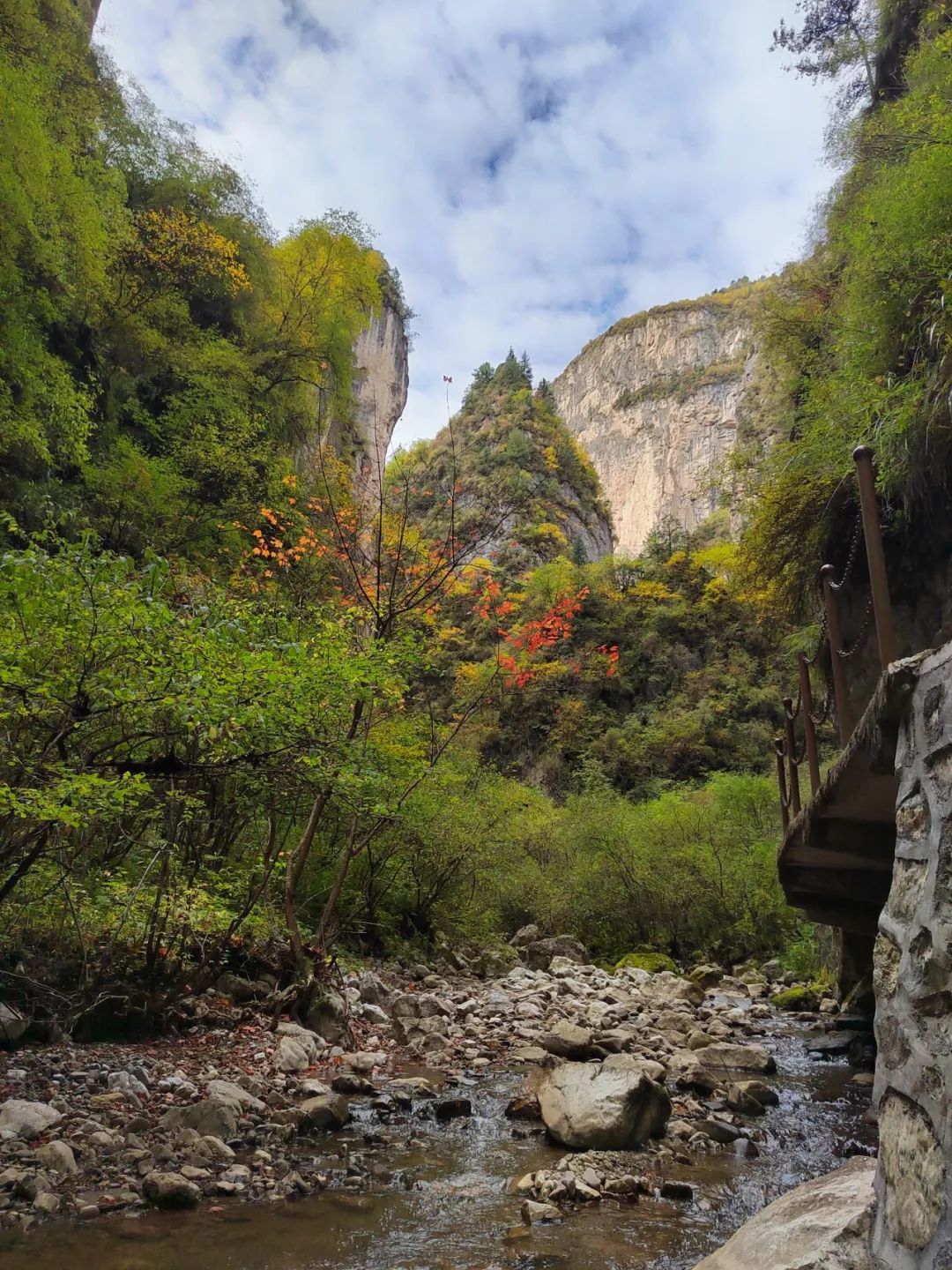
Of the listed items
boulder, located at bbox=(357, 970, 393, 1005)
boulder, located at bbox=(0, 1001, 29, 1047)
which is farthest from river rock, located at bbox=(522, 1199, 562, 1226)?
boulder, located at bbox=(357, 970, 393, 1005)

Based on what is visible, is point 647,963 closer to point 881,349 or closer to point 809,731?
point 809,731

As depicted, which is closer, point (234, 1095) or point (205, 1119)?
point (205, 1119)

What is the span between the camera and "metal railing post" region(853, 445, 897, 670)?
10.1 feet

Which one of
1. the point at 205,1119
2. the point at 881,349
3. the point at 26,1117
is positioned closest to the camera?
the point at 26,1117

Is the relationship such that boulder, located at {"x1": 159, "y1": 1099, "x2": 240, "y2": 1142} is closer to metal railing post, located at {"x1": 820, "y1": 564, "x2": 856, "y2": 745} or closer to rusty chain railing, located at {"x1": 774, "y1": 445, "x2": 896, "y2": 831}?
rusty chain railing, located at {"x1": 774, "y1": 445, "x2": 896, "y2": 831}

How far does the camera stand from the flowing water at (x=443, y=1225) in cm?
318

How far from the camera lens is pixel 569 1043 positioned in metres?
6.58

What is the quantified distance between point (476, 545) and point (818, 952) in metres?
8.24

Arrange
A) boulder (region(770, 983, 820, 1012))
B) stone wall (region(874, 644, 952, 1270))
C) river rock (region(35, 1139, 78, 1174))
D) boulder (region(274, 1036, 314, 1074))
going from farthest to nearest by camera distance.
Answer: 1. boulder (region(770, 983, 820, 1012))
2. boulder (region(274, 1036, 314, 1074))
3. river rock (region(35, 1139, 78, 1174))
4. stone wall (region(874, 644, 952, 1270))

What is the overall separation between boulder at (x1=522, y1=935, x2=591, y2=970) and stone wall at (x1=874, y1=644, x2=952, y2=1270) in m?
10.8

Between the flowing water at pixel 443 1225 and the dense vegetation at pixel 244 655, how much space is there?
176cm

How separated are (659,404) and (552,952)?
7220 cm

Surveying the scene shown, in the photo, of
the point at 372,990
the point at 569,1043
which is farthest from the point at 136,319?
the point at 569,1043

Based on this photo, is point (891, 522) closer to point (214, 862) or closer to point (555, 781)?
point (214, 862)
